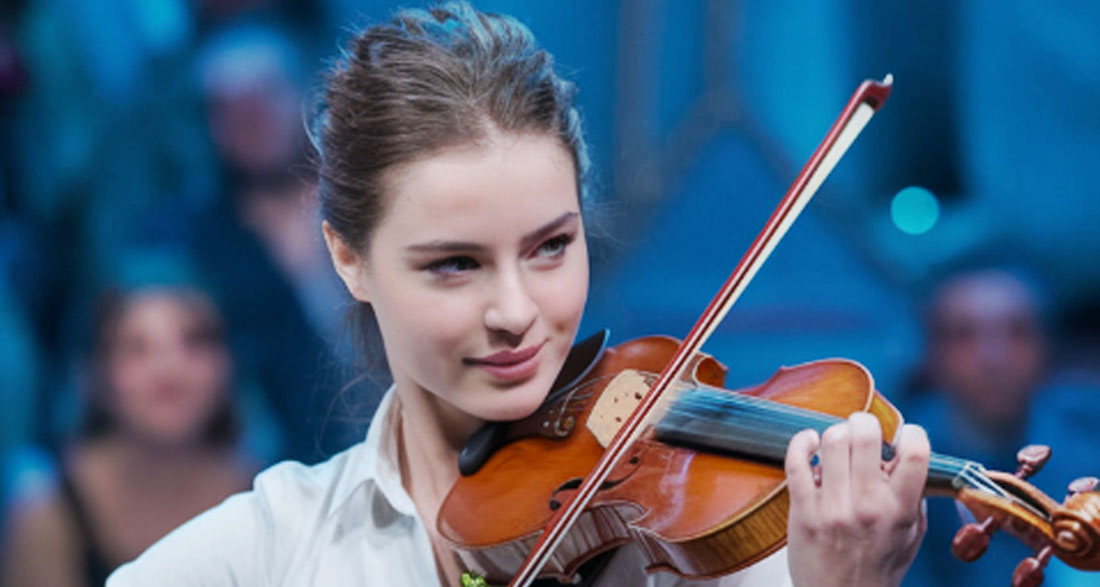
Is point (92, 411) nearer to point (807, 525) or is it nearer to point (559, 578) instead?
point (559, 578)

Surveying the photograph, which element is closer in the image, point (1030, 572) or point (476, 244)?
point (1030, 572)

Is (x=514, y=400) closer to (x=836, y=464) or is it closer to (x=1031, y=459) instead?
(x=836, y=464)

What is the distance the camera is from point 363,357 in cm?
137

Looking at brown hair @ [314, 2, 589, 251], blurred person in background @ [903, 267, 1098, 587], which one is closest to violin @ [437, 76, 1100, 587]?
brown hair @ [314, 2, 589, 251]

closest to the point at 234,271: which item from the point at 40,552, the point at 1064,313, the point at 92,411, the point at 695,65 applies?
the point at 92,411

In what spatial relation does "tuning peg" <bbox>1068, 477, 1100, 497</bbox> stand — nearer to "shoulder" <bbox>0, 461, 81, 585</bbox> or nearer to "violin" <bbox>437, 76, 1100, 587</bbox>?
"violin" <bbox>437, 76, 1100, 587</bbox>

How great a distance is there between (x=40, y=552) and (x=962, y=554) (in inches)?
79.0

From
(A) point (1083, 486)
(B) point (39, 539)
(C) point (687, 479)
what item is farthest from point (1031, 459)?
(B) point (39, 539)

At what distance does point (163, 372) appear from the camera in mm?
2270

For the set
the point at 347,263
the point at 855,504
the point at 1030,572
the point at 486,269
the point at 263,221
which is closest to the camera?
the point at 1030,572

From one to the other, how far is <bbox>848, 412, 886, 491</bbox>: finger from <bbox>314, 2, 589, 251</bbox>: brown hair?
1.41ft

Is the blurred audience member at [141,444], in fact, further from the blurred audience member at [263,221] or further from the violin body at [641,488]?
the violin body at [641,488]

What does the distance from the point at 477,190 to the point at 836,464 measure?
1.33 feet

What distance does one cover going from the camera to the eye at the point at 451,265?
3.55ft
